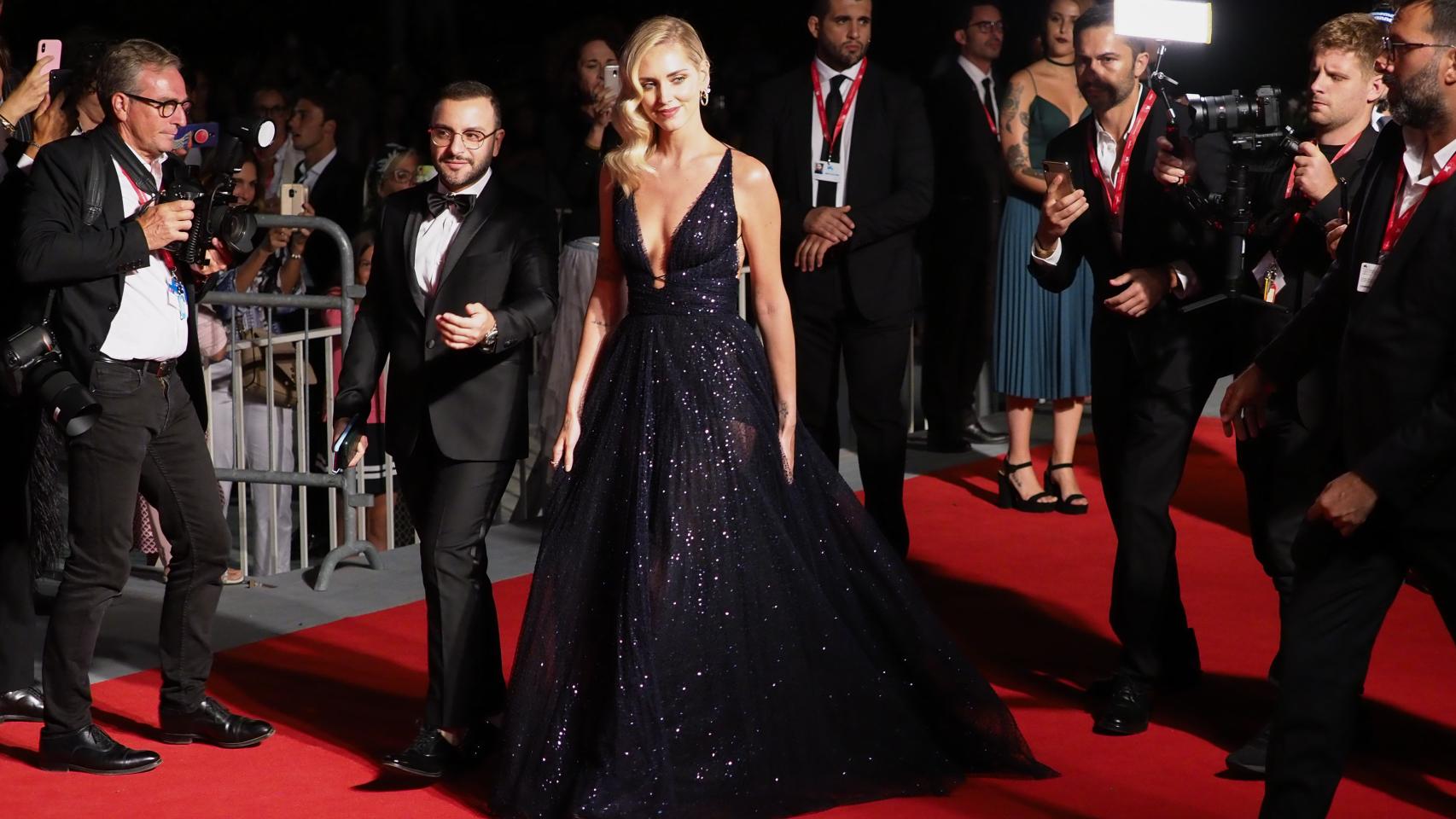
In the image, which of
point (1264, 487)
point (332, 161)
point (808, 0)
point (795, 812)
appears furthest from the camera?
point (808, 0)

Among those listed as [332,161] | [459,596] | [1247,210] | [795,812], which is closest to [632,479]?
[459,596]

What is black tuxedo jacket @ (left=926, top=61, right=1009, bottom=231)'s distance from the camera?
7.69 meters

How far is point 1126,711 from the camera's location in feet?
14.0

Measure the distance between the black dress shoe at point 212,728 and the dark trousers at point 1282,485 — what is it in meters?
2.53

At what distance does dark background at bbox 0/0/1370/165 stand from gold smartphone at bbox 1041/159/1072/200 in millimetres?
7392

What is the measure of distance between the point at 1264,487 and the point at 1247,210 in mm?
700

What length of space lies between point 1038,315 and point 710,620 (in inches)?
145

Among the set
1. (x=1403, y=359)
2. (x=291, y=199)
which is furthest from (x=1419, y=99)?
(x=291, y=199)

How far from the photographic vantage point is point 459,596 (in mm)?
3980

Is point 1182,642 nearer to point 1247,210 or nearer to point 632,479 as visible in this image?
point 1247,210

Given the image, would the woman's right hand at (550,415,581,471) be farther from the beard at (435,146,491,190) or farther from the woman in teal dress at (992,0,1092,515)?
the woman in teal dress at (992,0,1092,515)

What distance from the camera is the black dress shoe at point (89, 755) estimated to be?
4016 mm

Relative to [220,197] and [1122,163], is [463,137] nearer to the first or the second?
[220,197]

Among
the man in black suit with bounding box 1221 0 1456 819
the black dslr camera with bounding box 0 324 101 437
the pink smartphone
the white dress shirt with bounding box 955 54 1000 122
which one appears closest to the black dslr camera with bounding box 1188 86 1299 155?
the man in black suit with bounding box 1221 0 1456 819
